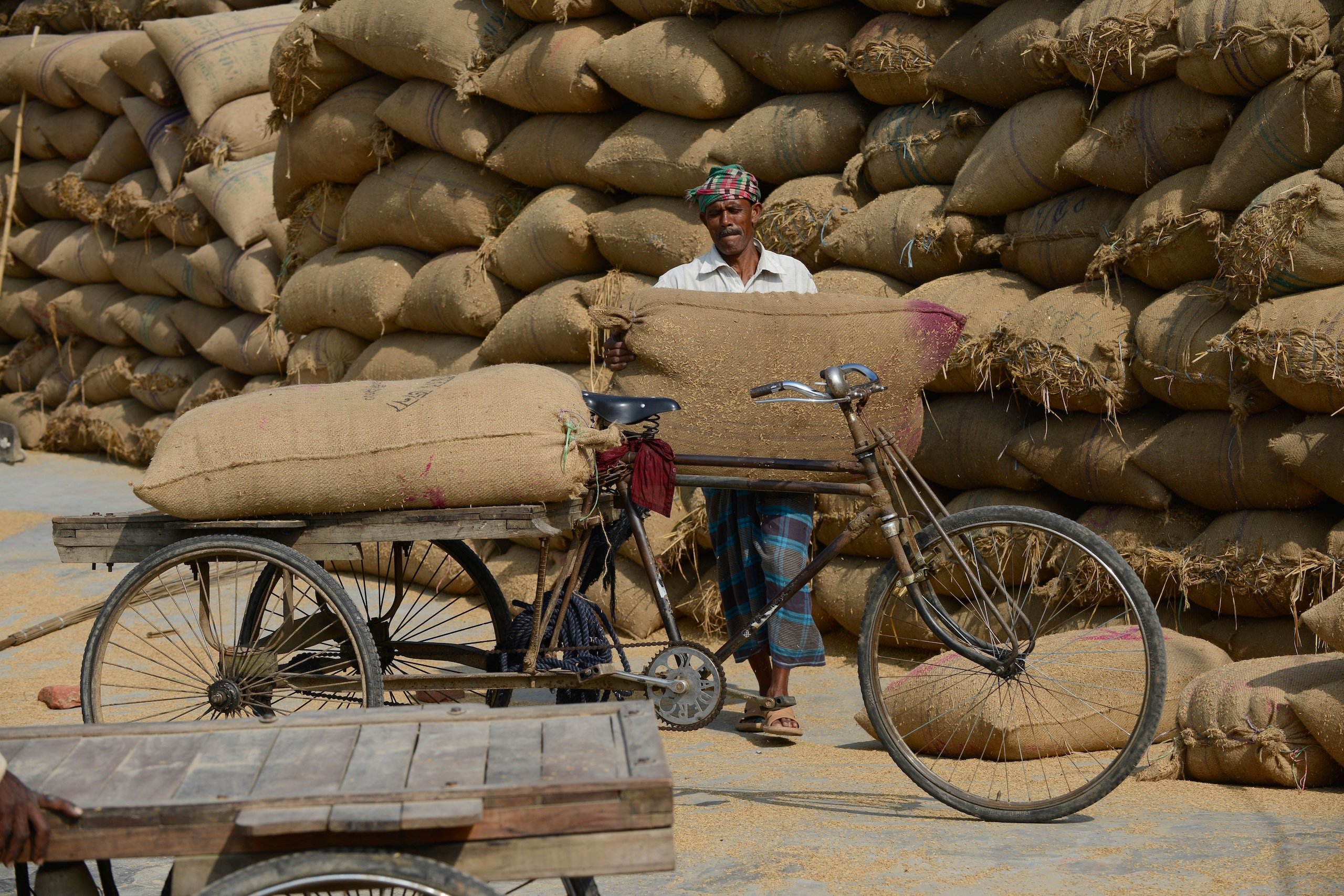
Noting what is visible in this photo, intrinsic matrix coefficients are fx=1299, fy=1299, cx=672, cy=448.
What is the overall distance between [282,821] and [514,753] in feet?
1.15

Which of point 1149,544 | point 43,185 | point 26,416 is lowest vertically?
point 1149,544

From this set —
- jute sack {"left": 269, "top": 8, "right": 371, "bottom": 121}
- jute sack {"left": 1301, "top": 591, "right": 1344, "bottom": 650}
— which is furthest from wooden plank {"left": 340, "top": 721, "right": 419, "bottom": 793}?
jute sack {"left": 269, "top": 8, "right": 371, "bottom": 121}

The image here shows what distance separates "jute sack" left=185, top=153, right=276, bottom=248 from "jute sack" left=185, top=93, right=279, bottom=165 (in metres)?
0.08

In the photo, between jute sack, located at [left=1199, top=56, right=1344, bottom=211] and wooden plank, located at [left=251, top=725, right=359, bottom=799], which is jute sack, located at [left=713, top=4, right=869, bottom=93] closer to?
jute sack, located at [left=1199, top=56, right=1344, bottom=211]

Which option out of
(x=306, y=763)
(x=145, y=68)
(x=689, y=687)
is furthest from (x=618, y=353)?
(x=145, y=68)

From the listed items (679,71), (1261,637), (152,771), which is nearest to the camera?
(152,771)

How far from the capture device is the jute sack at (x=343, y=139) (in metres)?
6.01

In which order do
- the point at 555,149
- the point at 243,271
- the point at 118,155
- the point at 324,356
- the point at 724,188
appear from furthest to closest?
the point at 118,155 → the point at 243,271 → the point at 324,356 → the point at 555,149 → the point at 724,188

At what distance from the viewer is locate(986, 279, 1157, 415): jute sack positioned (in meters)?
4.00

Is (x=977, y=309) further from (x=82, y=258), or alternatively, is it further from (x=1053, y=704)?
(x=82, y=258)

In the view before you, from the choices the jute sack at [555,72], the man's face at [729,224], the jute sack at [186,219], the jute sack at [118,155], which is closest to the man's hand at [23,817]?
the man's face at [729,224]

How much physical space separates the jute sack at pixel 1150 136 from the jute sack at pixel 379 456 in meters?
1.94

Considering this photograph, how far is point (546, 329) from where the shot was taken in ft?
17.2

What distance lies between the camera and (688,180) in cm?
502
